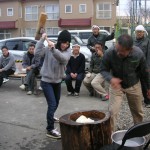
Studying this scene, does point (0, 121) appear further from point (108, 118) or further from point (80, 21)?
point (80, 21)

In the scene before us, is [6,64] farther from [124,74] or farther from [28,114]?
[124,74]

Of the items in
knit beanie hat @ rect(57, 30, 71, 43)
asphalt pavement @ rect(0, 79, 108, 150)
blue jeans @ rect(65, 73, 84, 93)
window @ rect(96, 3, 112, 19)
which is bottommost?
asphalt pavement @ rect(0, 79, 108, 150)

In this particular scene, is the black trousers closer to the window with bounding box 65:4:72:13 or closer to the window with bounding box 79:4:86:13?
the window with bounding box 79:4:86:13

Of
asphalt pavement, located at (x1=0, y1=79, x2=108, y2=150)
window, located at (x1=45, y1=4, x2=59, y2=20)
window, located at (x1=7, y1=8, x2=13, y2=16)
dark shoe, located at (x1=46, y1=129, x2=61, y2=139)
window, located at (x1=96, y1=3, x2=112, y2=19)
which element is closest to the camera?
asphalt pavement, located at (x1=0, y1=79, x2=108, y2=150)

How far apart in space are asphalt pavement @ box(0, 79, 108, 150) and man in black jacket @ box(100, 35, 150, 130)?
1.21m

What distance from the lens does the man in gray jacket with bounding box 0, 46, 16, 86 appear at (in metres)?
9.27

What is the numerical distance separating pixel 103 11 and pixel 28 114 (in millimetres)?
31480

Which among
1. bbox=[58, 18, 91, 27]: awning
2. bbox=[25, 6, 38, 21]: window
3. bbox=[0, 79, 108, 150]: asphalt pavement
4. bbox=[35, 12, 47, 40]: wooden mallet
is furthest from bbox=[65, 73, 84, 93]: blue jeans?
bbox=[25, 6, 38, 21]: window

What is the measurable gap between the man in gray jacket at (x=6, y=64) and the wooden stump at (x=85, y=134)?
A: 5315mm

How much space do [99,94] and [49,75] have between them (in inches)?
128

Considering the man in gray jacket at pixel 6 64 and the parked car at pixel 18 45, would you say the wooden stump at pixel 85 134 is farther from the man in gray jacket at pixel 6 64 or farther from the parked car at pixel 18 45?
the parked car at pixel 18 45

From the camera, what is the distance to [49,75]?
16.6 feet

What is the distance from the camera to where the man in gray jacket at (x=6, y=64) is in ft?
30.4

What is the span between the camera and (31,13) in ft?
128
